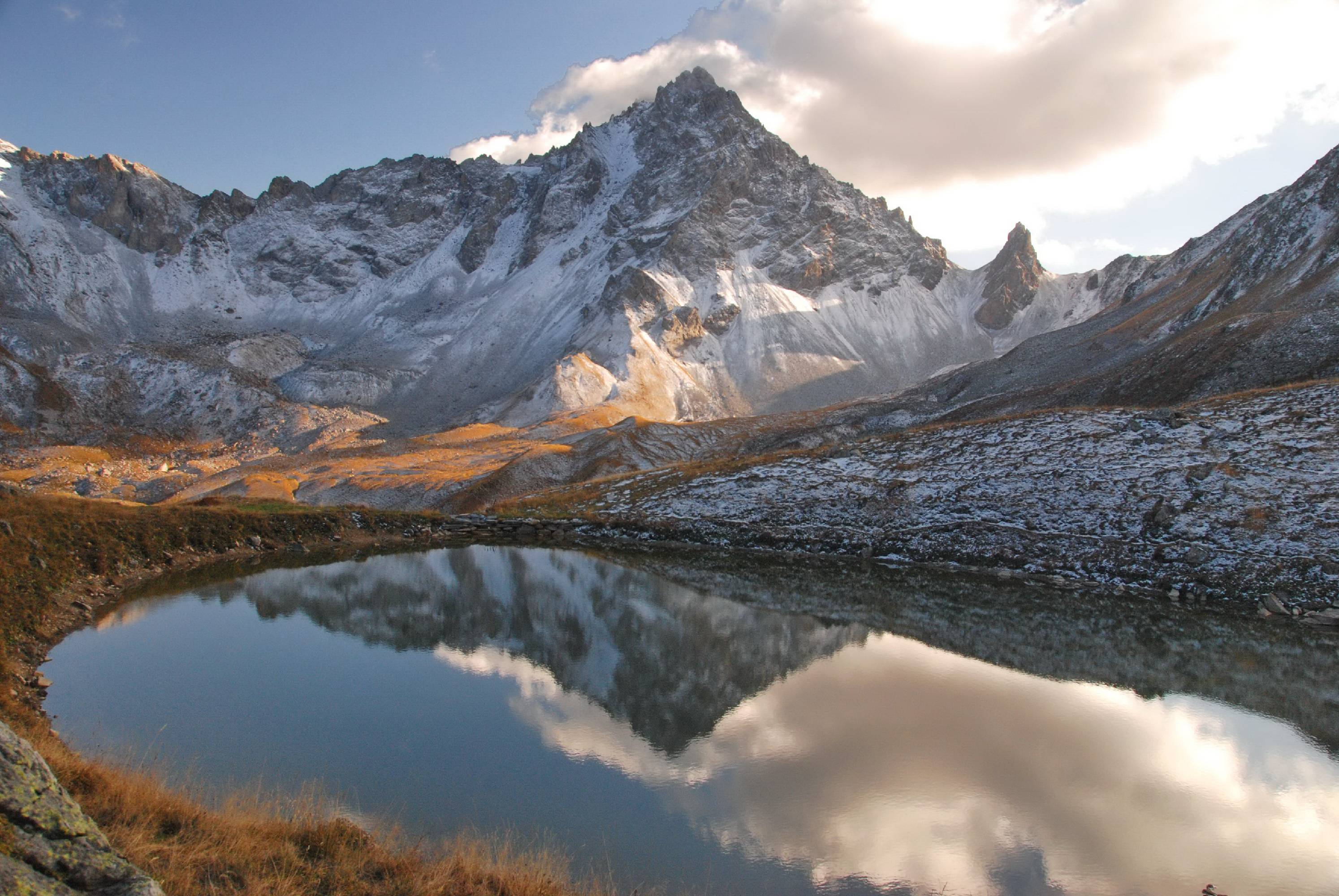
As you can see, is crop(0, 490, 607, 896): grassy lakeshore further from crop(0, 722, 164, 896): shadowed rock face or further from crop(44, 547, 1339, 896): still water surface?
crop(44, 547, 1339, 896): still water surface

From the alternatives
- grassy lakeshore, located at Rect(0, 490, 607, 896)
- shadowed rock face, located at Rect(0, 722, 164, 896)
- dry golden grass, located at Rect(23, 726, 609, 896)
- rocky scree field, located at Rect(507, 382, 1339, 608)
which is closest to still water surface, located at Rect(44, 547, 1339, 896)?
grassy lakeshore, located at Rect(0, 490, 607, 896)

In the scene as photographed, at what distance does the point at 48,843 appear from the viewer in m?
6.64

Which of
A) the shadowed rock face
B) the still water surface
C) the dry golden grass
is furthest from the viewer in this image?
the still water surface

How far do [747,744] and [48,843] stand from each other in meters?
14.0

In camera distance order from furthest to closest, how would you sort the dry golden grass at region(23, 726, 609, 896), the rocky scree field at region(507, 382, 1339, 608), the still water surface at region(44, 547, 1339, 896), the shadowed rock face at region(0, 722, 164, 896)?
the rocky scree field at region(507, 382, 1339, 608)
the still water surface at region(44, 547, 1339, 896)
the dry golden grass at region(23, 726, 609, 896)
the shadowed rock face at region(0, 722, 164, 896)

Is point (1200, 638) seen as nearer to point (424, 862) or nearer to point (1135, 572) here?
point (1135, 572)

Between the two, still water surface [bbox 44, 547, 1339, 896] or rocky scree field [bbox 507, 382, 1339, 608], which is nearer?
still water surface [bbox 44, 547, 1339, 896]

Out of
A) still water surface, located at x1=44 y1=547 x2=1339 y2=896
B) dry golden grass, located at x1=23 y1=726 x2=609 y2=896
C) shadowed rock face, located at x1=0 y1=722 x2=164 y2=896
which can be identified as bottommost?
still water surface, located at x1=44 y1=547 x2=1339 y2=896

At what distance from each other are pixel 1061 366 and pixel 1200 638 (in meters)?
72.0

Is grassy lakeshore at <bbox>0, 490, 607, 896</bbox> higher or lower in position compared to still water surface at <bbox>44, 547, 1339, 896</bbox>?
higher

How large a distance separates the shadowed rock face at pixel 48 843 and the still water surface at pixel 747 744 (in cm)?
697

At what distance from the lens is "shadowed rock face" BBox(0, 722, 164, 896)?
6.27m

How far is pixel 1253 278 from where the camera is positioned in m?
78.9

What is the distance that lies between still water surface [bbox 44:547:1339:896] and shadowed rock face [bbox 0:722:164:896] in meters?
6.97
